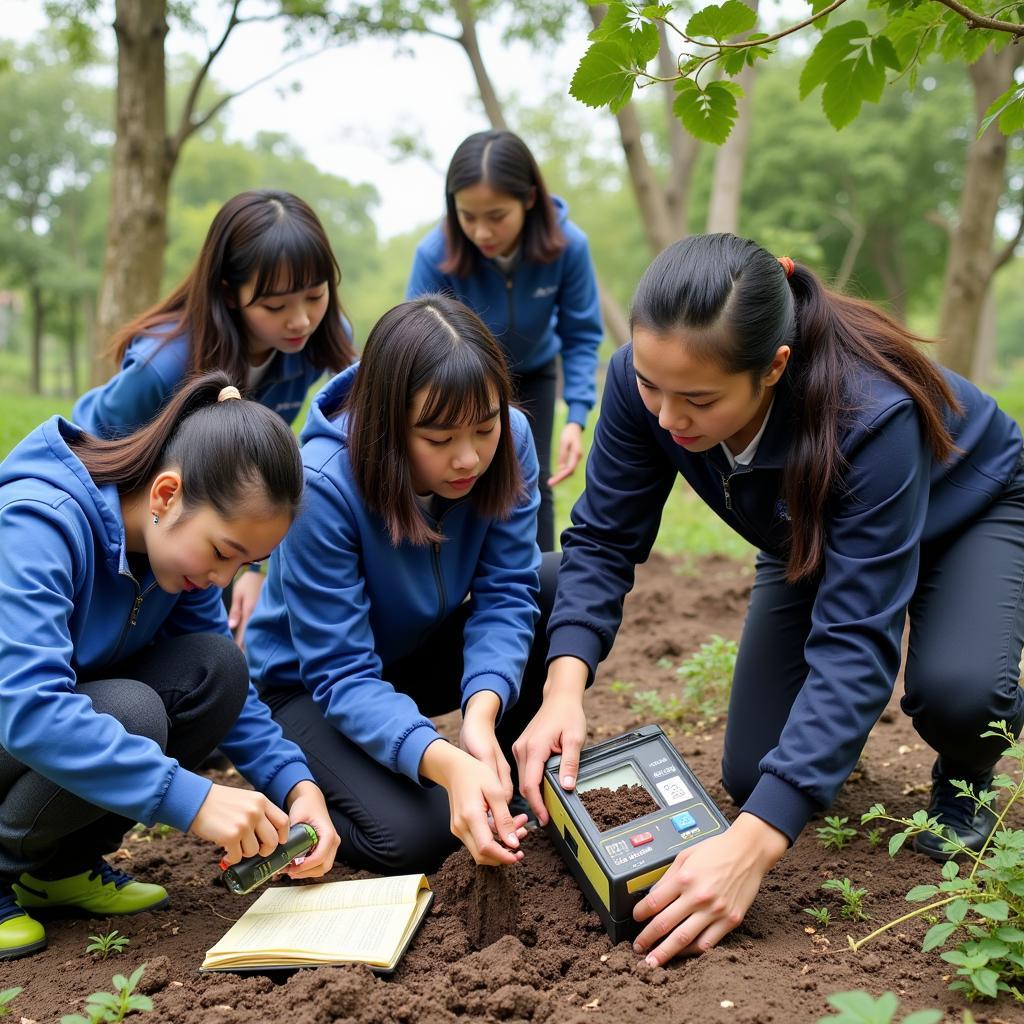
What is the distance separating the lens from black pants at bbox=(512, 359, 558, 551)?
13.3ft

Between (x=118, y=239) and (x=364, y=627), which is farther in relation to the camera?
(x=118, y=239)

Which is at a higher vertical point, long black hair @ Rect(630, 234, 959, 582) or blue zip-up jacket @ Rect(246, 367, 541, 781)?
long black hair @ Rect(630, 234, 959, 582)

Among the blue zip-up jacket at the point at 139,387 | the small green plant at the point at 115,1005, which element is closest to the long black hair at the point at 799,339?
the small green plant at the point at 115,1005

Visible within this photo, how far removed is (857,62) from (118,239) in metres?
5.05

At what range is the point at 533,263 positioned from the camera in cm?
402

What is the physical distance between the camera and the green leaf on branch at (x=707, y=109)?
74.3 inches

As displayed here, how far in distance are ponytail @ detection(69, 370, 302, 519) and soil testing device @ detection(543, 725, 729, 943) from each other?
2.69 ft

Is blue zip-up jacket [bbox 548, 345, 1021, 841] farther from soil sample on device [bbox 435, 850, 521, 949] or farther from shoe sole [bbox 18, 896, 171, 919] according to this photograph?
Result: shoe sole [bbox 18, 896, 171, 919]

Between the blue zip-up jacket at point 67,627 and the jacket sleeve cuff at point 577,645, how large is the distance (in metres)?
0.82

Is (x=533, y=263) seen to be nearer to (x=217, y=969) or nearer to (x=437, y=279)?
(x=437, y=279)

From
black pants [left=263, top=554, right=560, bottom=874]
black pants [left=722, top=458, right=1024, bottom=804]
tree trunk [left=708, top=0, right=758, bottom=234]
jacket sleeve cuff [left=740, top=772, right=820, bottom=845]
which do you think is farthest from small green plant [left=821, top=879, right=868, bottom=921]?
tree trunk [left=708, top=0, right=758, bottom=234]

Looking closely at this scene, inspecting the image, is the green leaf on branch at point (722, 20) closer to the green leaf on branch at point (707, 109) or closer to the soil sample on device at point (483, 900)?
the green leaf on branch at point (707, 109)

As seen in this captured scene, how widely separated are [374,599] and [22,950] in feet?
3.43

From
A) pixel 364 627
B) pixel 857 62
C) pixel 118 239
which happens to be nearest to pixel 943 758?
pixel 364 627
